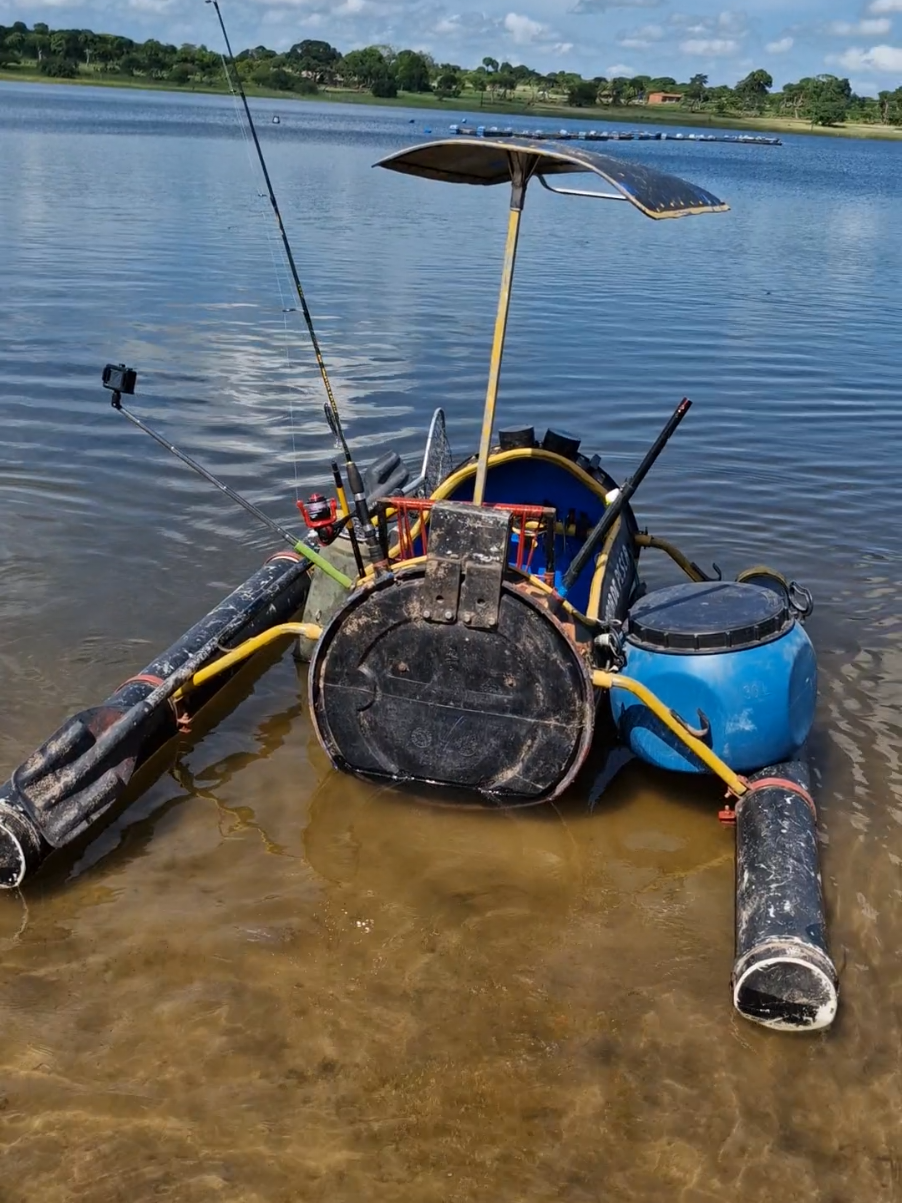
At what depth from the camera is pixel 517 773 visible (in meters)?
6.25

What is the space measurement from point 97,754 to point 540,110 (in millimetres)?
154191

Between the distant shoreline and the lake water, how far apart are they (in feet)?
373

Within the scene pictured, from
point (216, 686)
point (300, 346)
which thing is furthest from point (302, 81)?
point (216, 686)

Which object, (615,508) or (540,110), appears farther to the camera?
(540,110)

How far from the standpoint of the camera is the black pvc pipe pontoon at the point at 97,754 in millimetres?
5648

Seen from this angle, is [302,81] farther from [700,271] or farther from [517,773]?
[517,773]

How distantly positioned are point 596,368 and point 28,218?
17244 mm

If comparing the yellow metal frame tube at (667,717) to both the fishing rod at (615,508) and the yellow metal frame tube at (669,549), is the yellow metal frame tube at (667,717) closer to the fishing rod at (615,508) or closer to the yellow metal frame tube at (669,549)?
the fishing rod at (615,508)

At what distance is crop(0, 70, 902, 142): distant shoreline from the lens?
13127 centimetres

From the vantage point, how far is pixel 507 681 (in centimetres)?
603

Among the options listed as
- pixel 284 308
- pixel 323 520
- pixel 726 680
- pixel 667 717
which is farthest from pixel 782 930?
pixel 284 308

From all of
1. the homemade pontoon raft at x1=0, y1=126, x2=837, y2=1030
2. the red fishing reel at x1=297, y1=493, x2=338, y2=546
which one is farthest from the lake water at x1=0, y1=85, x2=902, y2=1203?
the red fishing reel at x1=297, y1=493, x2=338, y2=546

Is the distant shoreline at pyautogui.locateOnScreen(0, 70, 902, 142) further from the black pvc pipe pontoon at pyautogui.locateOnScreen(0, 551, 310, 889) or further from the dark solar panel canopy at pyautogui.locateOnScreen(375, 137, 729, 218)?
the black pvc pipe pontoon at pyautogui.locateOnScreen(0, 551, 310, 889)

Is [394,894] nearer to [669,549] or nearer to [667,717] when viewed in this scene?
[667,717]
